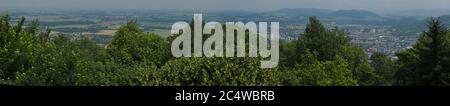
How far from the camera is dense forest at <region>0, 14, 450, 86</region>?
657 inches

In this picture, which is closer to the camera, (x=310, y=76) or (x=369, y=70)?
(x=310, y=76)

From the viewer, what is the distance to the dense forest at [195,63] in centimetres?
1669

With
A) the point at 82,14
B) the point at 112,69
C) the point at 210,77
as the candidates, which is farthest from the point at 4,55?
the point at 82,14

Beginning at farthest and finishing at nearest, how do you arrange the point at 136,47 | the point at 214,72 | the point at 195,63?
the point at 136,47
the point at 195,63
the point at 214,72

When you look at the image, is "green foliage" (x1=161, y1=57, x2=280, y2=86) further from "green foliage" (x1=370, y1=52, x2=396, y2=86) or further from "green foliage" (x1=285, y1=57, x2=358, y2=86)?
"green foliage" (x1=370, y1=52, x2=396, y2=86)

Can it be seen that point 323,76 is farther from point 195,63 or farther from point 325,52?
point 195,63

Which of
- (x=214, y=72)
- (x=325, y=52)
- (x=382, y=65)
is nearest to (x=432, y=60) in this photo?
(x=325, y=52)

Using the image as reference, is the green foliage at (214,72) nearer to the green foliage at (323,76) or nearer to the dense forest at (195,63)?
the dense forest at (195,63)

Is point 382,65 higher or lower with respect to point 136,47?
lower

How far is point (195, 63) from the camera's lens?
649 inches

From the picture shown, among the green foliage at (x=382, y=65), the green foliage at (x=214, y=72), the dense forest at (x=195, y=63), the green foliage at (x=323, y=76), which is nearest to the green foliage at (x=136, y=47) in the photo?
the dense forest at (x=195, y=63)

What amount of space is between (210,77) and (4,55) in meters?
11.7
